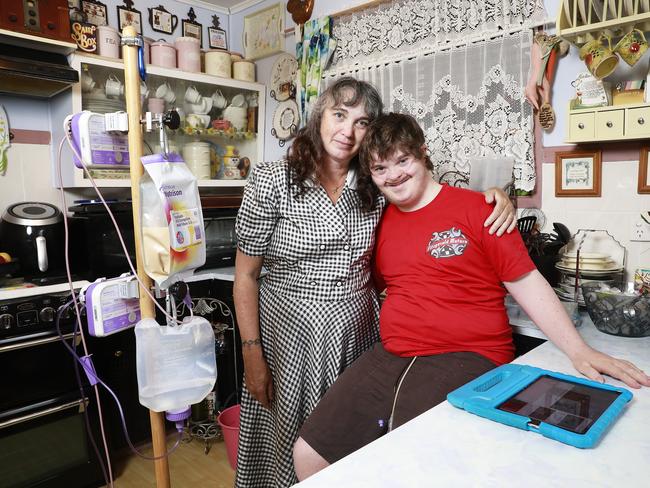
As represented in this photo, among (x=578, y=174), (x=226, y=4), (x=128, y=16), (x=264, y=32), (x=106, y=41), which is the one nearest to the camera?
(x=578, y=174)

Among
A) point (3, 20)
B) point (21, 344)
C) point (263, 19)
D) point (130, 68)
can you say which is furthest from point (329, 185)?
point (263, 19)

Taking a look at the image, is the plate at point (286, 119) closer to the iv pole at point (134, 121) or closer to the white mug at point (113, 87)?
the white mug at point (113, 87)

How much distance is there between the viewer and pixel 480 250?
1.35m

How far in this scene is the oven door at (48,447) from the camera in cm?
206

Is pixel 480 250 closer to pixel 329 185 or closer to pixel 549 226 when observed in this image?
pixel 329 185

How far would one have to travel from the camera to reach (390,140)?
137 cm

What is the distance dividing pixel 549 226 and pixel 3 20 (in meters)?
2.44

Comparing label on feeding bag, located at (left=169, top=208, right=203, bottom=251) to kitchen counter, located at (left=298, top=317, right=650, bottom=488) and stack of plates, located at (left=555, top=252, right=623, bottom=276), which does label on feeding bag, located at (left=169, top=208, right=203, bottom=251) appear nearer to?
kitchen counter, located at (left=298, top=317, right=650, bottom=488)

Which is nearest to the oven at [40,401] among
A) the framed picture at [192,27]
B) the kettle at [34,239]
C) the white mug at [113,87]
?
the kettle at [34,239]

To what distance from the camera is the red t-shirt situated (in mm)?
1316

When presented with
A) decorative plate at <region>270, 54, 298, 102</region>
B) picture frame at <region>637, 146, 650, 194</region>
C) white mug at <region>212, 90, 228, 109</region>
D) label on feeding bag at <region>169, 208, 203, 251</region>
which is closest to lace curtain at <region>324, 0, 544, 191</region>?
picture frame at <region>637, 146, 650, 194</region>

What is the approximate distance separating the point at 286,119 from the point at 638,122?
198cm

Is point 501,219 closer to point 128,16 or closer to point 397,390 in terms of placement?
point 397,390

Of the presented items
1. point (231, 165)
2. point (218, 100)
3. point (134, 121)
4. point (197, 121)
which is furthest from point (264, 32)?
point (134, 121)
